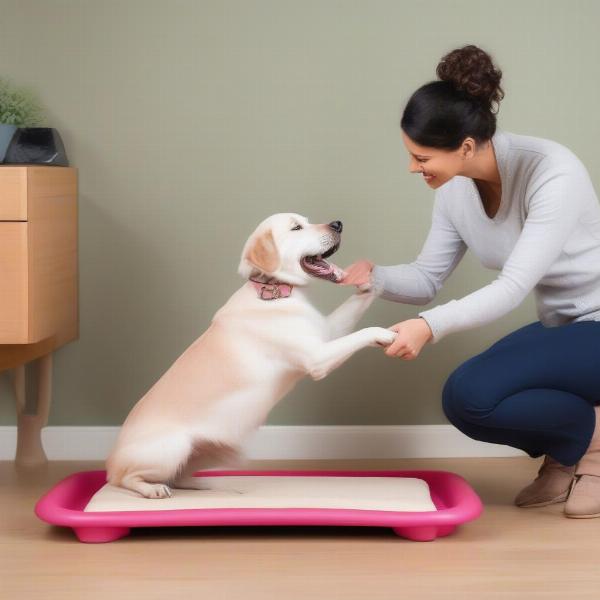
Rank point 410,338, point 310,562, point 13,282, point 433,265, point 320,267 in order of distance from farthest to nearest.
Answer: point 433,265 → point 13,282 → point 320,267 → point 410,338 → point 310,562

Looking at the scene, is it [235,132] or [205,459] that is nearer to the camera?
[205,459]

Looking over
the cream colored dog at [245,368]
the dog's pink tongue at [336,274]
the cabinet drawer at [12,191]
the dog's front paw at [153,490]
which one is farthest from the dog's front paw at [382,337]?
the cabinet drawer at [12,191]

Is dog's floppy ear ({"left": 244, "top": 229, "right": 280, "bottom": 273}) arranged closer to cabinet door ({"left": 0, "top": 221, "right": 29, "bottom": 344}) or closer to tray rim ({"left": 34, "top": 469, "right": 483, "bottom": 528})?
tray rim ({"left": 34, "top": 469, "right": 483, "bottom": 528})

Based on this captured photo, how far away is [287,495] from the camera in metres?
2.28

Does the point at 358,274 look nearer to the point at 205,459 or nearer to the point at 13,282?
the point at 205,459

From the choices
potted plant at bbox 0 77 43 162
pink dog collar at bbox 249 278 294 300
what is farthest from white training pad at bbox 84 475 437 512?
potted plant at bbox 0 77 43 162

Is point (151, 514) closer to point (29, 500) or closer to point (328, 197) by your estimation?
point (29, 500)

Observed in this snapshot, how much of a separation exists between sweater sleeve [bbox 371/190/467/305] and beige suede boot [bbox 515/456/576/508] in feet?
1.80

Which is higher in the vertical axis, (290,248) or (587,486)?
(290,248)

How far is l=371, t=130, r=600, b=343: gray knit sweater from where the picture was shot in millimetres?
2213

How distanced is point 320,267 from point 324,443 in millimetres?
979

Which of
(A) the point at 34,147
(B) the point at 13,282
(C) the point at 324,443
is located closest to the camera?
(B) the point at 13,282

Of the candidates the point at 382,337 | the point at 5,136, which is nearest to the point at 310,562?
the point at 382,337

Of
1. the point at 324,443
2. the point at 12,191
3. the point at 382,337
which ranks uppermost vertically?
the point at 12,191
